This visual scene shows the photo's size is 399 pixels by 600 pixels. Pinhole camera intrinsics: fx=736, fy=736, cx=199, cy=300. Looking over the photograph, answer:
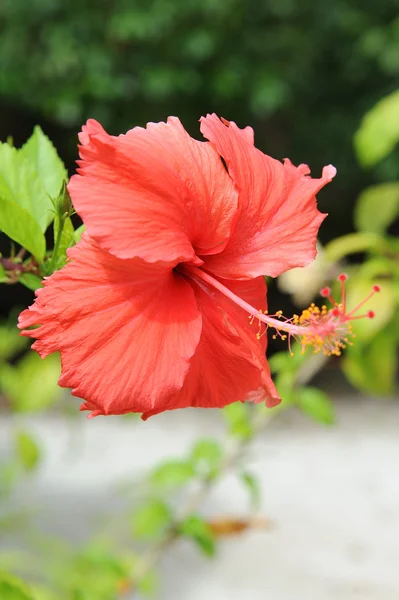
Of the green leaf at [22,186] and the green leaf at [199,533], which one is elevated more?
the green leaf at [22,186]

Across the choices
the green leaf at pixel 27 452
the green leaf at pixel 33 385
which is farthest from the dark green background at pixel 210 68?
the green leaf at pixel 27 452

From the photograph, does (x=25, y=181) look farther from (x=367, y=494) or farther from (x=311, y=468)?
(x=311, y=468)

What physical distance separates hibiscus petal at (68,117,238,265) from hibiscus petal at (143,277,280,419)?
0.03m

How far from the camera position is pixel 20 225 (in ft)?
1.01

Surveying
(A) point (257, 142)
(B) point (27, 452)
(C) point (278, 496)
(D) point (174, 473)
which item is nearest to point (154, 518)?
(D) point (174, 473)

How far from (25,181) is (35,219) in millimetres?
19

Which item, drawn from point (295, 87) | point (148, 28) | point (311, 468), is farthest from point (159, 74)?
point (311, 468)

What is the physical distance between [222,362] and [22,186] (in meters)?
0.12

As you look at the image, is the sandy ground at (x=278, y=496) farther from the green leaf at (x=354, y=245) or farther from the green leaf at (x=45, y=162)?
the green leaf at (x=45, y=162)

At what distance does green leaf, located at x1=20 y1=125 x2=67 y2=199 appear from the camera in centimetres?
36

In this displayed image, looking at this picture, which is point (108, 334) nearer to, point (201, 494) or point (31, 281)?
point (31, 281)

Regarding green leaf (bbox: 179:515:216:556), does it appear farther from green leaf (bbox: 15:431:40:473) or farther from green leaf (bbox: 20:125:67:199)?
green leaf (bbox: 15:431:40:473)

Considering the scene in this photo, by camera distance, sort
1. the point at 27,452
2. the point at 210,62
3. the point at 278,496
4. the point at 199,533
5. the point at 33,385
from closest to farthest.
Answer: the point at 199,533
the point at 27,452
the point at 33,385
the point at 278,496
the point at 210,62

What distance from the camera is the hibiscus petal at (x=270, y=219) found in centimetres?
29
